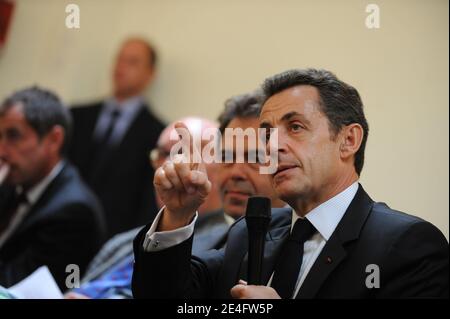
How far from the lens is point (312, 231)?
124 centimetres

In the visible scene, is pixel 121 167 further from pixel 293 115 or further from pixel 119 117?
pixel 293 115

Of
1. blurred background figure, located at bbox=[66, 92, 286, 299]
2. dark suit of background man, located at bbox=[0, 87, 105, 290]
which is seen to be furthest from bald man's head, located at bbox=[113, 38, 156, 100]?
blurred background figure, located at bbox=[66, 92, 286, 299]

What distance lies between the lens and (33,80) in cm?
341

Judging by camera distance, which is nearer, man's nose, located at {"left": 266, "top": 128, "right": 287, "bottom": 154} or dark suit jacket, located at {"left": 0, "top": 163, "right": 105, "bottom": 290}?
man's nose, located at {"left": 266, "top": 128, "right": 287, "bottom": 154}

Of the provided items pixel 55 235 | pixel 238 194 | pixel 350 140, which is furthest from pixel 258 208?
pixel 55 235

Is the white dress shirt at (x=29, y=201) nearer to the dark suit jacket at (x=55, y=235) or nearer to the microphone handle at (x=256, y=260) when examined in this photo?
the dark suit jacket at (x=55, y=235)

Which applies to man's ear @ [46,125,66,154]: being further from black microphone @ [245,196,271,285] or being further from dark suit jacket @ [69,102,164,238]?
black microphone @ [245,196,271,285]

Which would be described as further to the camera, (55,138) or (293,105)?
(55,138)

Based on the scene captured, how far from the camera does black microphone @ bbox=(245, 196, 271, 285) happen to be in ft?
3.64

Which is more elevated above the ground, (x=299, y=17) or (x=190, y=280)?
(x=299, y=17)

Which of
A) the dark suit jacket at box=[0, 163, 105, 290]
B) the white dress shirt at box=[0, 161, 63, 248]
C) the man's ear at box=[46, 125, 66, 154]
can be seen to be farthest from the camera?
the man's ear at box=[46, 125, 66, 154]

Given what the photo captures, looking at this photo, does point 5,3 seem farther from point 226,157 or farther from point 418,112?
point 418,112

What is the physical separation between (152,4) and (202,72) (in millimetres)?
540
